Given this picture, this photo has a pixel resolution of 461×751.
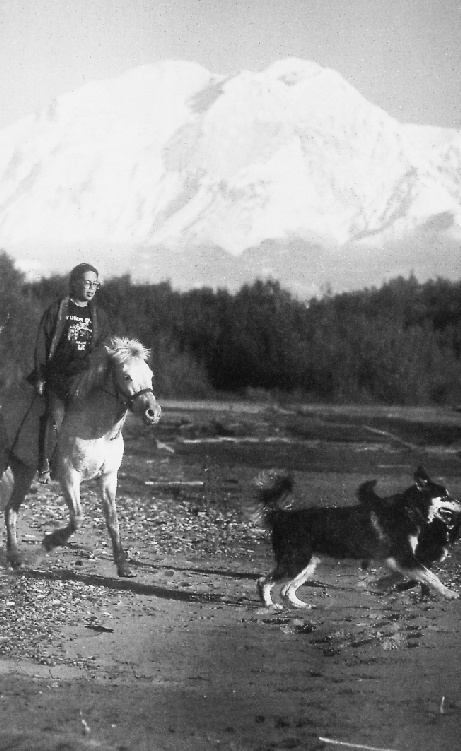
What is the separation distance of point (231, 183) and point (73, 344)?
45.2 inches

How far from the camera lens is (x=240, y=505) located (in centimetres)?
556

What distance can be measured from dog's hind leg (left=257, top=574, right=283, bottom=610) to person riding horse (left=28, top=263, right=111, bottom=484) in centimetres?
117

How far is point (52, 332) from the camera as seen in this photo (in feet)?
16.6

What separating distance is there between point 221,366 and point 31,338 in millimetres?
1035

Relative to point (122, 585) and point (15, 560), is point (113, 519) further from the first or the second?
point (15, 560)

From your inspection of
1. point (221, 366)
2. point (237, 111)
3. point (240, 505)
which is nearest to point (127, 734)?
point (240, 505)

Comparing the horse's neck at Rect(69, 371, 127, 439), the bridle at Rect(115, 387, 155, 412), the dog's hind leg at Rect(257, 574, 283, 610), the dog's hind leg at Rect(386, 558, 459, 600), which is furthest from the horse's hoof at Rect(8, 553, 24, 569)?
the dog's hind leg at Rect(386, 558, 459, 600)

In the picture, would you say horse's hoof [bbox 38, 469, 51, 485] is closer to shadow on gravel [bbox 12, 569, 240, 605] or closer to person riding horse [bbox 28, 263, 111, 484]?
person riding horse [bbox 28, 263, 111, 484]

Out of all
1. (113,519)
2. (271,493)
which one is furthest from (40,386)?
(271,493)

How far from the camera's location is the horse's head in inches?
182

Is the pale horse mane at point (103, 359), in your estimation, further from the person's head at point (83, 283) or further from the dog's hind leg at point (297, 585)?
the dog's hind leg at point (297, 585)

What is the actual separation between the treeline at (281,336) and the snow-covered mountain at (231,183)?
126 mm

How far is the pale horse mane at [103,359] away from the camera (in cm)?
481

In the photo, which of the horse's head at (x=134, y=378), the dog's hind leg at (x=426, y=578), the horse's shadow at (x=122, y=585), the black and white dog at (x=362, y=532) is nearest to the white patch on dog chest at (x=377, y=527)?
the black and white dog at (x=362, y=532)
